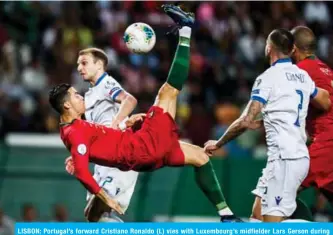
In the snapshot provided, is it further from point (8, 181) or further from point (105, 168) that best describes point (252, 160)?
point (105, 168)

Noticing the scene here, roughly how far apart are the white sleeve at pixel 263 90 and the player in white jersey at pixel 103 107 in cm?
155

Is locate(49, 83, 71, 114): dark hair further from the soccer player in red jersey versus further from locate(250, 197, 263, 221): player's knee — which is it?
the soccer player in red jersey

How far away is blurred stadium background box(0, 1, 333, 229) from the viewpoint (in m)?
17.1

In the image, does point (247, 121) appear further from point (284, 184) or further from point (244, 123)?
point (284, 184)

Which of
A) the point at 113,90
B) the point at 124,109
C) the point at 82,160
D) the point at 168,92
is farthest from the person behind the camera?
the point at 113,90

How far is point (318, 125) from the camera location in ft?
36.5

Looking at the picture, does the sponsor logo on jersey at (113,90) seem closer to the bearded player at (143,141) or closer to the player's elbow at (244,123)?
the bearded player at (143,141)

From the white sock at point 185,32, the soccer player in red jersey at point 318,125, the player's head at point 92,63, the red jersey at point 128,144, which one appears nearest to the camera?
the red jersey at point 128,144

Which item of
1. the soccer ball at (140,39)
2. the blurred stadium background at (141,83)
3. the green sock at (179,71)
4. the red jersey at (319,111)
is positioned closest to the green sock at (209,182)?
the green sock at (179,71)

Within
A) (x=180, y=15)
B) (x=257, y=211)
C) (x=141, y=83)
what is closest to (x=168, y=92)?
(x=180, y=15)

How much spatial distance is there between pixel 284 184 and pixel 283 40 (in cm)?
131

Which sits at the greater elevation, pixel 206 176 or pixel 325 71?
pixel 325 71

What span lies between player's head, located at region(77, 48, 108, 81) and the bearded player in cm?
98

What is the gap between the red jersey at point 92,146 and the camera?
10492mm
